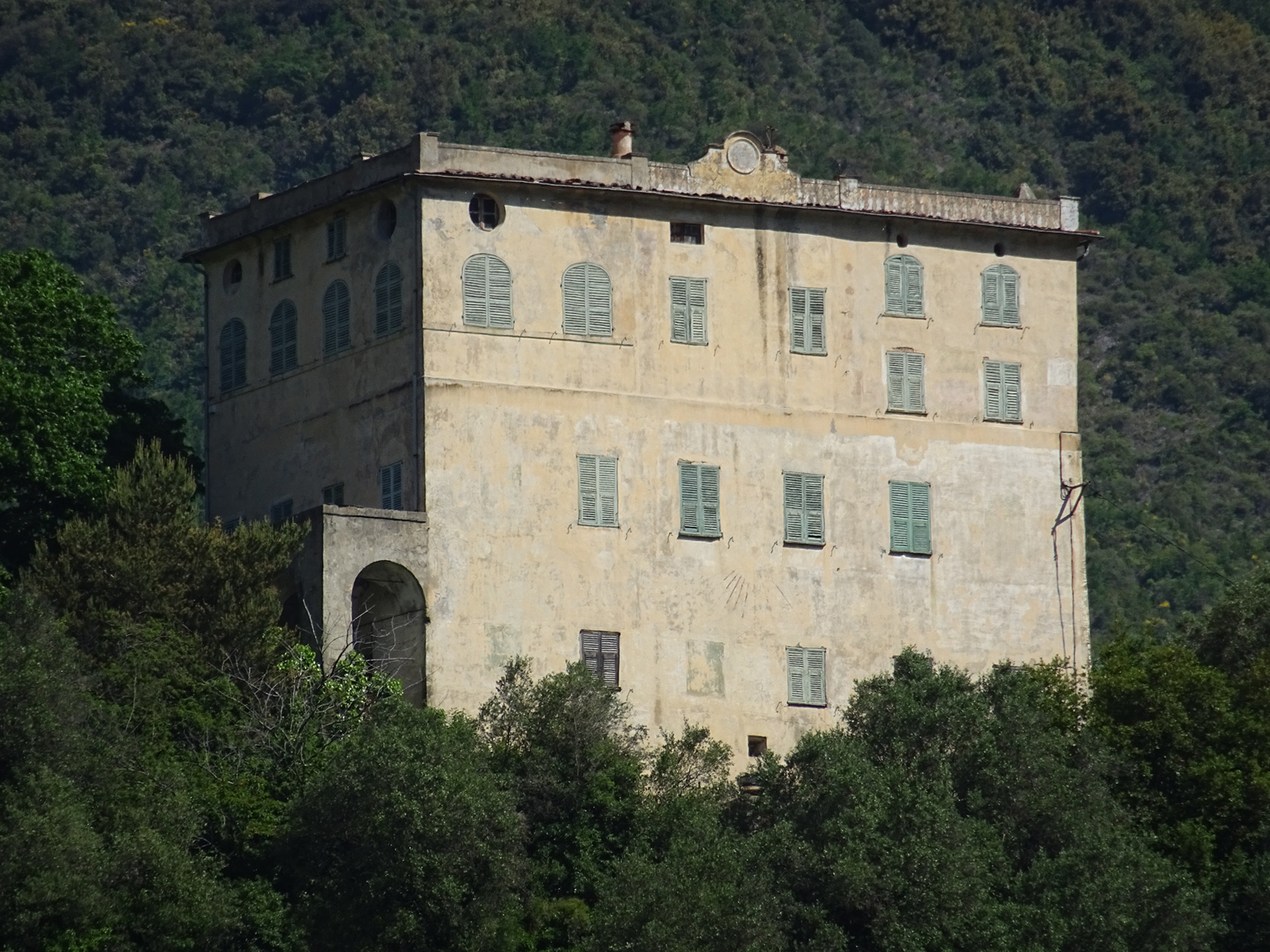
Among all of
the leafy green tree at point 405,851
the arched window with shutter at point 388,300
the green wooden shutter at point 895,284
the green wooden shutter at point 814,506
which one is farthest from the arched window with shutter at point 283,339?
the leafy green tree at point 405,851

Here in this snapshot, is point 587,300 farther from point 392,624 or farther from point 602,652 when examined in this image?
point 392,624

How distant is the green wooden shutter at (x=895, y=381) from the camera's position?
54438mm

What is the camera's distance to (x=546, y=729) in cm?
4875

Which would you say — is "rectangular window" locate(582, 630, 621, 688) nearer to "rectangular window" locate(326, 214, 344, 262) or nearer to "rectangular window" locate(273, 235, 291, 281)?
"rectangular window" locate(326, 214, 344, 262)

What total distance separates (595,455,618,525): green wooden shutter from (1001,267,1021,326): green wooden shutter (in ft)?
25.6

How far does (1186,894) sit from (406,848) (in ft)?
38.4

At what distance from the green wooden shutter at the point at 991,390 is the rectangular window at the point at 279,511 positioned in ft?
38.9

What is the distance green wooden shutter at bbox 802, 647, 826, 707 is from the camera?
52719 mm

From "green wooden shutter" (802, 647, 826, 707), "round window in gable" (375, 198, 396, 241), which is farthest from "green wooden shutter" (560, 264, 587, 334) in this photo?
"green wooden shutter" (802, 647, 826, 707)

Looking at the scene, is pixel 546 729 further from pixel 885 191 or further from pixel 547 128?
pixel 547 128

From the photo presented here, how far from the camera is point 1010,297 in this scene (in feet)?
182

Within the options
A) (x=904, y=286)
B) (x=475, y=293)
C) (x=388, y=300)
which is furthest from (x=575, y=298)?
(x=904, y=286)

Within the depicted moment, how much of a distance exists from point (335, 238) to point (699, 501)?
764 cm

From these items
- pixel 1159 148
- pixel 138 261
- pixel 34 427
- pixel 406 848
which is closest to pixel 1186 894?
pixel 406 848
